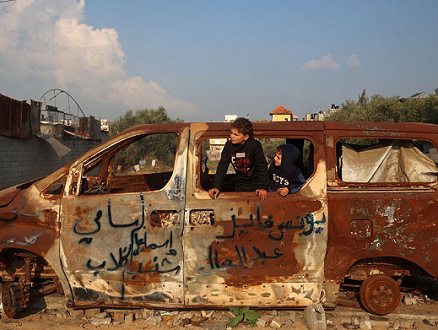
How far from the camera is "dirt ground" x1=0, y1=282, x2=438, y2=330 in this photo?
346cm

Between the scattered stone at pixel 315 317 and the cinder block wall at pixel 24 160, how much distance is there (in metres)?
10.8

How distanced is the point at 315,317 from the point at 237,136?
72.6 inches

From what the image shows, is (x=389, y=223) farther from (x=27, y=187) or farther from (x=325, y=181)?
(x=27, y=187)

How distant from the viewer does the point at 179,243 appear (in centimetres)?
337

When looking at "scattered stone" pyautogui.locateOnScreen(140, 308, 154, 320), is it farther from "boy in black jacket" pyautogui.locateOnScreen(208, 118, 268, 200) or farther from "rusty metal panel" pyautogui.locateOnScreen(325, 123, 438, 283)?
"rusty metal panel" pyautogui.locateOnScreen(325, 123, 438, 283)

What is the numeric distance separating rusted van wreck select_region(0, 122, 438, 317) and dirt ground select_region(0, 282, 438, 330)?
0.53ft

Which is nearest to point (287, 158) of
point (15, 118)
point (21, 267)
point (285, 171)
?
point (285, 171)

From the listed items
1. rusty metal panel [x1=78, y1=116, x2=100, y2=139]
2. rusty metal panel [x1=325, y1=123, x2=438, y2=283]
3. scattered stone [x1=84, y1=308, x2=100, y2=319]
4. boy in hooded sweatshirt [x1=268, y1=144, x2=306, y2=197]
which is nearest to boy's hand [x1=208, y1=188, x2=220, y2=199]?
boy in hooded sweatshirt [x1=268, y1=144, x2=306, y2=197]

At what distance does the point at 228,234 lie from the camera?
3342mm

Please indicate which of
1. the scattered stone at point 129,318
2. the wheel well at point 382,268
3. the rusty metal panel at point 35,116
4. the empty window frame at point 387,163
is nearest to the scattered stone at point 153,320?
the scattered stone at point 129,318

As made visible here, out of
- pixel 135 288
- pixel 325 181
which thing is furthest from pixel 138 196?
pixel 325 181

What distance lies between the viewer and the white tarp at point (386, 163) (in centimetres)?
368

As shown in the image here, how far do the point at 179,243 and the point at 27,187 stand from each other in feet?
5.63

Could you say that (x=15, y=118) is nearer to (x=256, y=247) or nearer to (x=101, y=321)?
(x=101, y=321)
